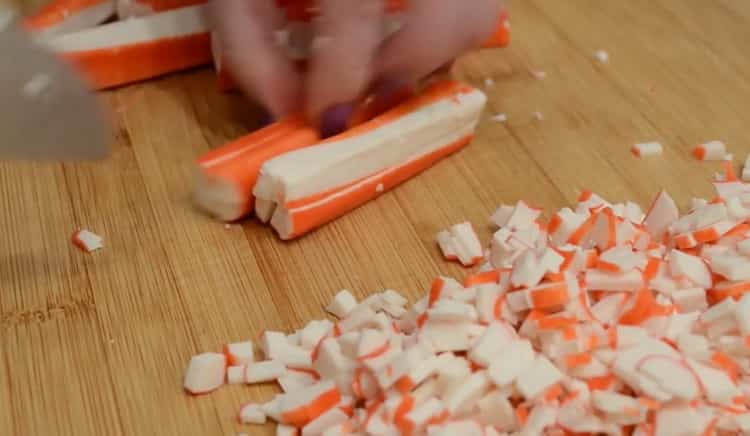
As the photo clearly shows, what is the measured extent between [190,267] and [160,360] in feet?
0.43

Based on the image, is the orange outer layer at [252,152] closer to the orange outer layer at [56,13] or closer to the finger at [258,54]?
the finger at [258,54]

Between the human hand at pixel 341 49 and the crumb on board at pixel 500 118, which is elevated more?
the human hand at pixel 341 49

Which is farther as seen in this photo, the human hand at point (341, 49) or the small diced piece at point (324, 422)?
the human hand at point (341, 49)

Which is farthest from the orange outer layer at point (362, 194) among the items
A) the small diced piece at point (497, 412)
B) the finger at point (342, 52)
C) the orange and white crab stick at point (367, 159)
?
the small diced piece at point (497, 412)

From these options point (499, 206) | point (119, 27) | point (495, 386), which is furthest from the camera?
point (119, 27)

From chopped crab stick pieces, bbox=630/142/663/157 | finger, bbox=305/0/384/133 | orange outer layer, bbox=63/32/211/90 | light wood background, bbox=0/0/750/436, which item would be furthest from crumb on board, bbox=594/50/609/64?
orange outer layer, bbox=63/32/211/90

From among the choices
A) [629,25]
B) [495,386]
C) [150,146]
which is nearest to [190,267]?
[150,146]

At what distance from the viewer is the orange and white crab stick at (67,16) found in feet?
4.08

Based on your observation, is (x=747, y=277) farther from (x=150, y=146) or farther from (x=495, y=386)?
(x=150, y=146)

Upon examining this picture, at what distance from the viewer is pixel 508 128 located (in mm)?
1255

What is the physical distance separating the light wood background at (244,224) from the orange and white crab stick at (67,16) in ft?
0.36

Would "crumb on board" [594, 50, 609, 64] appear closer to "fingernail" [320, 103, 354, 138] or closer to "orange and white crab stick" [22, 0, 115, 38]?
"fingernail" [320, 103, 354, 138]

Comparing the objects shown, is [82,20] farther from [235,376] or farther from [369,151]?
[235,376]

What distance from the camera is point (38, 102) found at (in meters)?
0.86
